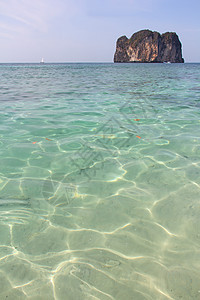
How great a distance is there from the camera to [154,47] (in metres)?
124

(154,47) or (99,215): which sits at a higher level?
(154,47)

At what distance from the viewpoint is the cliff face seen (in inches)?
4889

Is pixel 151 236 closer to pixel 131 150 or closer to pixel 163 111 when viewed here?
pixel 131 150

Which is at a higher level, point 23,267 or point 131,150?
point 131,150

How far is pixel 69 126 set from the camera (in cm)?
602

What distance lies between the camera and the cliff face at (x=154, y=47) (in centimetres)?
12419

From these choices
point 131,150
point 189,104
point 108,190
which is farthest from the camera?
point 189,104

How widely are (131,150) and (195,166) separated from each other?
4.01 ft

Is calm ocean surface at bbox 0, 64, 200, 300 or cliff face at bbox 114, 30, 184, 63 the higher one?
cliff face at bbox 114, 30, 184, 63

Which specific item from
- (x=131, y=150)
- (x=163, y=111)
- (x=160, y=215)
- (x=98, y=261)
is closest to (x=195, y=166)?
(x=131, y=150)

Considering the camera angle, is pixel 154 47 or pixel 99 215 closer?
pixel 99 215

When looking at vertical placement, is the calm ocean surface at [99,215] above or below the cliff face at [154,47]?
below

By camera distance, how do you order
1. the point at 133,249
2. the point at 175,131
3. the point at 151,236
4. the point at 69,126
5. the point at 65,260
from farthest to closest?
the point at 69,126 < the point at 175,131 < the point at 151,236 < the point at 133,249 < the point at 65,260

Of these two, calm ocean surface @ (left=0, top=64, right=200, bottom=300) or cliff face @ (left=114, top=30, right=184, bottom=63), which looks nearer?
calm ocean surface @ (left=0, top=64, right=200, bottom=300)
